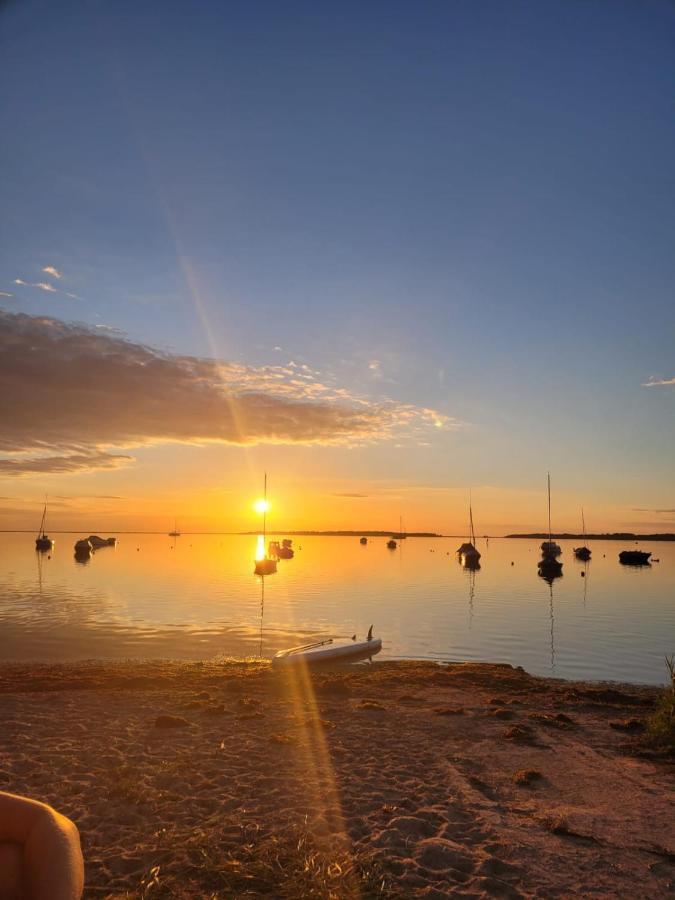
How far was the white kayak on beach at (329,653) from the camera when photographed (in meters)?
24.0

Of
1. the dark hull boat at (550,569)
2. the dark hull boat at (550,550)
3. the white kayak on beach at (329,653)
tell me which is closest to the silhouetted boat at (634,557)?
the dark hull boat at (550,550)

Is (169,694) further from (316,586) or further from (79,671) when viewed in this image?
(316,586)

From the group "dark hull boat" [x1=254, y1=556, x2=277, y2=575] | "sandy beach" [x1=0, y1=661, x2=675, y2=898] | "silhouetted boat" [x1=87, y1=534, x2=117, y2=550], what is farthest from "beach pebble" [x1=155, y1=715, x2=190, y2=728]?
"silhouetted boat" [x1=87, y1=534, x2=117, y2=550]

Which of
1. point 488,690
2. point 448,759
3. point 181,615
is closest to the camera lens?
point 448,759

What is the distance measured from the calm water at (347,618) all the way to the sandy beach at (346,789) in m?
12.2

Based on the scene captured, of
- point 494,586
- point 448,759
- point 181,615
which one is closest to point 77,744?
point 448,759

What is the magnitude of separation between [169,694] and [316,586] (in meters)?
51.6

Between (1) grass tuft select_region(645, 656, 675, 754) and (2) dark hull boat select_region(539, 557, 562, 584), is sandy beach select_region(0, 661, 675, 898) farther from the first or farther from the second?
(2) dark hull boat select_region(539, 557, 562, 584)

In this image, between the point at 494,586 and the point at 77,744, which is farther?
the point at 494,586

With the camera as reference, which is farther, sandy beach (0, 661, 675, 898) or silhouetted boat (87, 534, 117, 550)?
silhouetted boat (87, 534, 117, 550)

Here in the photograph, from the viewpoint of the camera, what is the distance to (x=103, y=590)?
5903 cm

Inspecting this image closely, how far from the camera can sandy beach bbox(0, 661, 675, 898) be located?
7.26 m

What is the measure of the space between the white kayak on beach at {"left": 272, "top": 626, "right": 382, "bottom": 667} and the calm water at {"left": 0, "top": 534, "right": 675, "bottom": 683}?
1615mm

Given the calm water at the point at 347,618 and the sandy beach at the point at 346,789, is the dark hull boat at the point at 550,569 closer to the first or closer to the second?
the calm water at the point at 347,618
